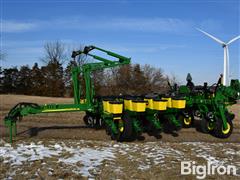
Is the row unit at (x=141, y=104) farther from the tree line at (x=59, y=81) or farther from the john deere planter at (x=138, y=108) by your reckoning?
the tree line at (x=59, y=81)

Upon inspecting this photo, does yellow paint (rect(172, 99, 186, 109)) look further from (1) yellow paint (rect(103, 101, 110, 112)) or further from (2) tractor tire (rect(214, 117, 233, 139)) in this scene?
(1) yellow paint (rect(103, 101, 110, 112))

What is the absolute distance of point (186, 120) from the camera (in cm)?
1200

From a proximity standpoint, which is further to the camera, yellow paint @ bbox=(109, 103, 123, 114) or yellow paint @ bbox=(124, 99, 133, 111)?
yellow paint @ bbox=(124, 99, 133, 111)

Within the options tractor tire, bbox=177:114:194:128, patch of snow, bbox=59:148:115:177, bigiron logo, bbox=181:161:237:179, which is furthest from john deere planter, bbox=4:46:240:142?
bigiron logo, bbox=181:161:237:179

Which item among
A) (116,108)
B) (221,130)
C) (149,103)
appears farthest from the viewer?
(221,130)

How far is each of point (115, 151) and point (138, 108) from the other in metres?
1.69

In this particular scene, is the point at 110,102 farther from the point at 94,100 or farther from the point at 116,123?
the point at 94,100

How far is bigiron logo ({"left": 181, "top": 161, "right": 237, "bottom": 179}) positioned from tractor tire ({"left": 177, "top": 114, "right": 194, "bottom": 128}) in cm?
514

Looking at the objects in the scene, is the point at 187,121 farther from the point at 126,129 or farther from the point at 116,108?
the point at 116,108

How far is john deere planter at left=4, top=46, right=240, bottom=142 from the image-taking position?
899 cm

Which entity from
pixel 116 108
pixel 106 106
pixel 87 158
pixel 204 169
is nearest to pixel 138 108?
pixel 116 108

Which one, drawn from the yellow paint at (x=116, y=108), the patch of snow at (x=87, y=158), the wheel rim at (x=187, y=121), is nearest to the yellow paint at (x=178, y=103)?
the yellow paint at (x=116, y=108)

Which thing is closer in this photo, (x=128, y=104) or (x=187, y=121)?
(x=128, y=104)

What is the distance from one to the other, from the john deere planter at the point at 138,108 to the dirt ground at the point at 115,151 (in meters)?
0.41
